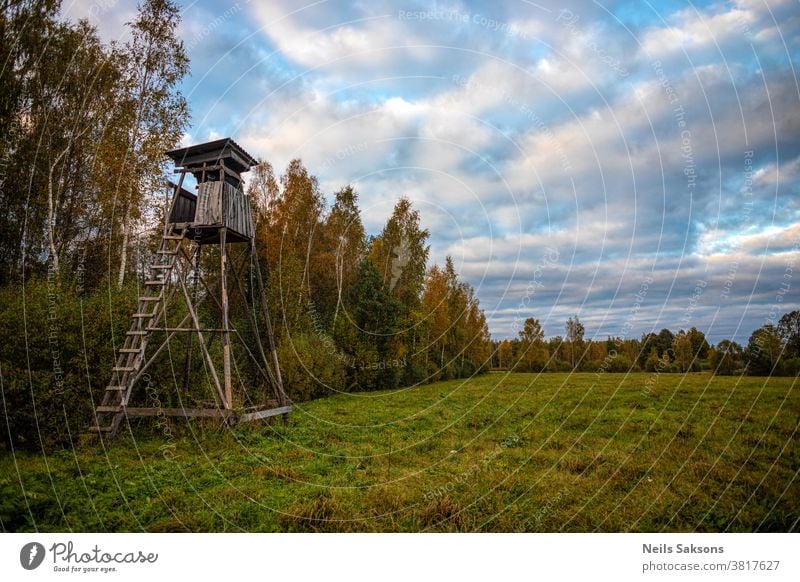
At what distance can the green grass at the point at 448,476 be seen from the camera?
5969mm

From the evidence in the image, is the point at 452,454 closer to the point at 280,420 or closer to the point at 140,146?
the point at 280,420

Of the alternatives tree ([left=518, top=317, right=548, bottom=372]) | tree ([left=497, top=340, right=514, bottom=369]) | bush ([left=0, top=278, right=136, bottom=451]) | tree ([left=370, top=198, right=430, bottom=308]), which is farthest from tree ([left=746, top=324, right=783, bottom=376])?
tree ([left=497, top=340, right=514, bottom=369])

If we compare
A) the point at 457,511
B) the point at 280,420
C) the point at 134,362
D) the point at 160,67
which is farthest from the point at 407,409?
the point at 160,67

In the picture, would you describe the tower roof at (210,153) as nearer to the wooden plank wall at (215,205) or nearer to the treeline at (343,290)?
the wooden plank wall at (215,205)

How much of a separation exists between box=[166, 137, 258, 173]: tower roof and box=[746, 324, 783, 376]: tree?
12107mm

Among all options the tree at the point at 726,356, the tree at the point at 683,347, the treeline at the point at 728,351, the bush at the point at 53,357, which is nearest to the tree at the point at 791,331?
the treeline at the point at 728,351

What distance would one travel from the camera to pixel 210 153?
11820 millimetres

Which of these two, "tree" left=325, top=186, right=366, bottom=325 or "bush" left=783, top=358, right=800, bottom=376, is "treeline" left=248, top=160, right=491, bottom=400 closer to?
"tree" left=325, top=186, right=366, bottom=325

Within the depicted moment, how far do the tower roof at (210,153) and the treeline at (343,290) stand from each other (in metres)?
10.2

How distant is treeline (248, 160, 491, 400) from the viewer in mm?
22562

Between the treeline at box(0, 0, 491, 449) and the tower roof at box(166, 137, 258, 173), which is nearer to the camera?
the treeline at box(0, 0, 491, 449)

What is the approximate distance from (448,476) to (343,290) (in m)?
22.4

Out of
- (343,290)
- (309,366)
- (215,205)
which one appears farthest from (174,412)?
(343,290)

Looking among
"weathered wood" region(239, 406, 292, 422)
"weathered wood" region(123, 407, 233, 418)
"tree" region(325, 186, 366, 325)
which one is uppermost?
"tree" region(325, 186, 366, 325)
